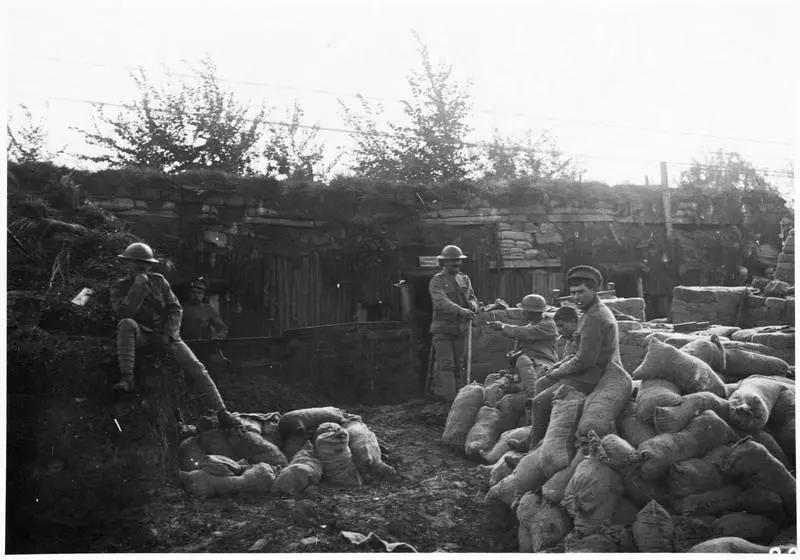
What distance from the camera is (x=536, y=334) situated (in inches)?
325

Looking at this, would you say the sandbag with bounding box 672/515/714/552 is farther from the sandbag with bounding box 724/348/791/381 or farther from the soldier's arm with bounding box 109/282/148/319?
the soldier's arm with bounding box 109/282/148/319

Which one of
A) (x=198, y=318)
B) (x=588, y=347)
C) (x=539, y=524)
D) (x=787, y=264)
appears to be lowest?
(x=539, y=524)

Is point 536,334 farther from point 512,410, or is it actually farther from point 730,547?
point 730,547

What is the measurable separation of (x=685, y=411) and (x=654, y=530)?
967 mm

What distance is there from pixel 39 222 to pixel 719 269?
13.3m

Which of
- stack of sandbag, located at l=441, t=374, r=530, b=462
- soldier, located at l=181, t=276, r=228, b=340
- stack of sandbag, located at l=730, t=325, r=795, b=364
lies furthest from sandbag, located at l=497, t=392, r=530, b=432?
soldier, located at l=181, t=276, r=228, b=340

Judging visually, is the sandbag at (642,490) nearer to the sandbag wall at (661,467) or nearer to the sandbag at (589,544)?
the sandbag wall at (661,467)

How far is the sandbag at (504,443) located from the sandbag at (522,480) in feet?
3.93

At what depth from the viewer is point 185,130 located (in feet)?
52.4

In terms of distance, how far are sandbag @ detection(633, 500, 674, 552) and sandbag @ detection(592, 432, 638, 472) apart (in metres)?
0.30

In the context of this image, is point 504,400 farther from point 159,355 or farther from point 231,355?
point 231,355

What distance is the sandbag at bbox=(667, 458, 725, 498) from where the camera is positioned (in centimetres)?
480

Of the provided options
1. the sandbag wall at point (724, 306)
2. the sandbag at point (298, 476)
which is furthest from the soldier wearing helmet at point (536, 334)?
the sandbag wall at point (724, 306)

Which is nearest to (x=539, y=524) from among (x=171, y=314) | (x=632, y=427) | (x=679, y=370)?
(x=632, y=427)
